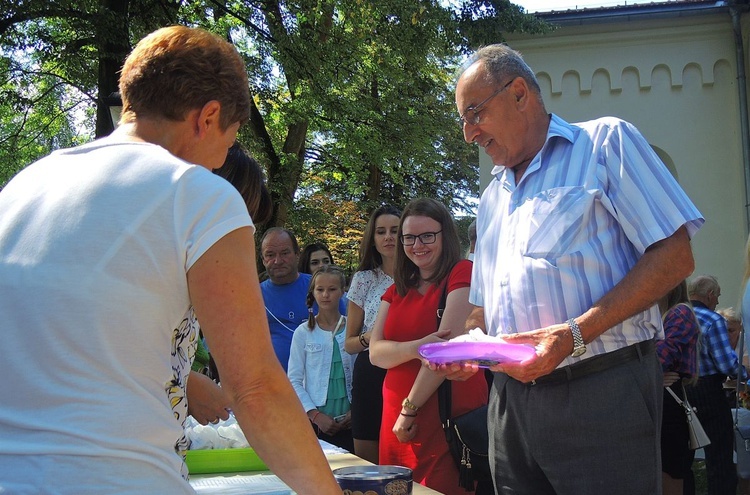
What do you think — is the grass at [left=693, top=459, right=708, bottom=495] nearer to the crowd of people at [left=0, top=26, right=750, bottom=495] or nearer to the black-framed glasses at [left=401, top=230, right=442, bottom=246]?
the crowd of people at [left=0, top=26, right=750, bottom=495]

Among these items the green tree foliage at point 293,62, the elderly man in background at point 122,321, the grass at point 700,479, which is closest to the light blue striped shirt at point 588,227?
the elderly man in background at point 122,321

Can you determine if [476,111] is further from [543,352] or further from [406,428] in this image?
[406,428]

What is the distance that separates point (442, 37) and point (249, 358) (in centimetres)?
1022

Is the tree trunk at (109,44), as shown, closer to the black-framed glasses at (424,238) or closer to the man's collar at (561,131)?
the black-framed glasses at (424,238)

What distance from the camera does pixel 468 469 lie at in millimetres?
3305

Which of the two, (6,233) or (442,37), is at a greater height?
(442,37)

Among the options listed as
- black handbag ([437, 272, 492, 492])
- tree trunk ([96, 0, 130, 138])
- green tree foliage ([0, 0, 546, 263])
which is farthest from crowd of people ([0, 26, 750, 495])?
green tree foliage ([0, 0, 546, 263])

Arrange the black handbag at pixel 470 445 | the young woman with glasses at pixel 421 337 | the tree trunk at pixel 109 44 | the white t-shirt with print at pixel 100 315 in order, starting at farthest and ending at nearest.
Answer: the tree trunk at pixel 109 44
the young woman with glasses at pixel 421 337
the black handbag at pixel 470 445
the white t-shirt with print at pixel 100 315

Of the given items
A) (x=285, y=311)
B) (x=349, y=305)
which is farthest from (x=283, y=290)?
(x=349, y=305)

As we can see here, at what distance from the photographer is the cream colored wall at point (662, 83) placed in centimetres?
1212

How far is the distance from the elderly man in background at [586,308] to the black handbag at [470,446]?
71 cm

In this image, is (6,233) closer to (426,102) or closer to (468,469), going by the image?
(468,469)

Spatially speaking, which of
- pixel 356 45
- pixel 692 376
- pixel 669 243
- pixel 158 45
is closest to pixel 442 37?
pixel 356 45

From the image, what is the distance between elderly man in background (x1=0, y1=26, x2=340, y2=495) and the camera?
4.04ft
